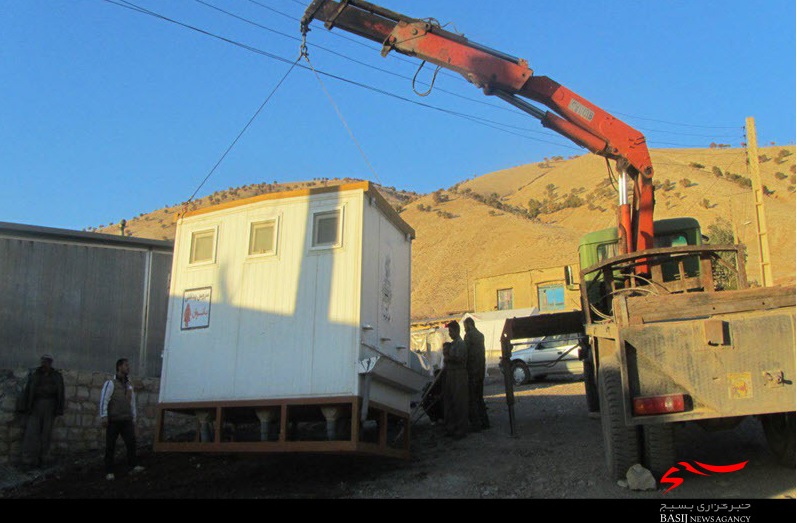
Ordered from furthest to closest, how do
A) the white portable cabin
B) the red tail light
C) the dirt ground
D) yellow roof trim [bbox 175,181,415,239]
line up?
yellow roof trim [bbox 175,181,415,239], the white portable cabin, the dirt ground, the red tail light

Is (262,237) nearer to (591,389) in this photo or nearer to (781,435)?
(591,389)

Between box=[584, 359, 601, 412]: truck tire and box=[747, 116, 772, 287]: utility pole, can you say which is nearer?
box=[584, 359, 601, 412]: truck tire

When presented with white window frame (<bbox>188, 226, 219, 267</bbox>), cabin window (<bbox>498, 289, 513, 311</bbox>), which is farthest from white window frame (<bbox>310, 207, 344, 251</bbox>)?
cabin window (<bbox>498, 289, 513, 311</bbox>)

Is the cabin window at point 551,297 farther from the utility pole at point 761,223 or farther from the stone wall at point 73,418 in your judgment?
the stone wall at point 73,418

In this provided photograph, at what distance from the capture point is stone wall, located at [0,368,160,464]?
387 inches

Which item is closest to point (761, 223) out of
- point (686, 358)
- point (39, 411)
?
point (686, 358)

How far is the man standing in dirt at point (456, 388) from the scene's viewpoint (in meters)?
9.79

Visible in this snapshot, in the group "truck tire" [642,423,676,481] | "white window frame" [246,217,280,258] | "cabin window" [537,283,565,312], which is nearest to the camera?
"truck tire" [642,423,676,481]

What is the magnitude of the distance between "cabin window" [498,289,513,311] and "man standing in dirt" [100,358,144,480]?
2748 cm

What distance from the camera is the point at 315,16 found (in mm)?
10516

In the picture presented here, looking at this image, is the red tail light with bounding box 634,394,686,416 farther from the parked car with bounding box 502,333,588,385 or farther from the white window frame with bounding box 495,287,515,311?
the white window frame with bounding box 495,287,515,311

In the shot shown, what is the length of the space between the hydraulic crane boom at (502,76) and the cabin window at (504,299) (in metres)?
25.1

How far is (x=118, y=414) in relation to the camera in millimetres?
9125

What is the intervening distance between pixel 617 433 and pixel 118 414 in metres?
6.47
